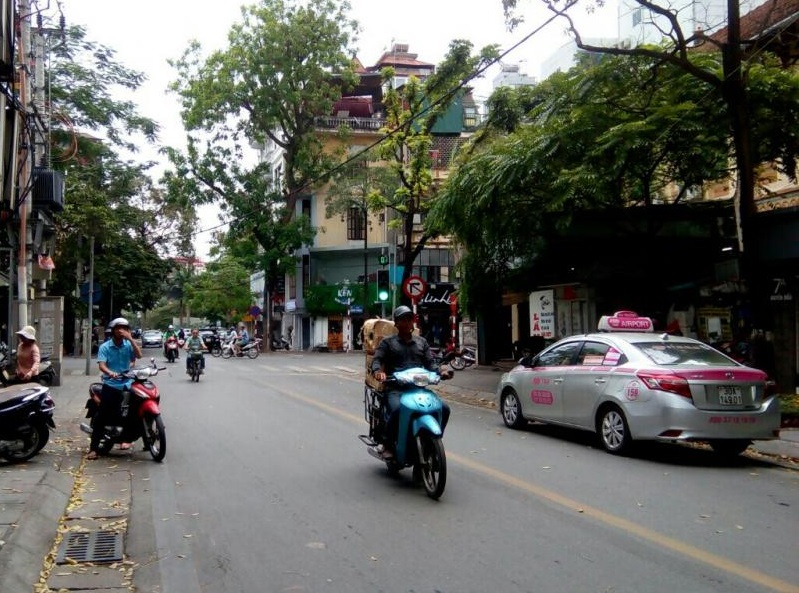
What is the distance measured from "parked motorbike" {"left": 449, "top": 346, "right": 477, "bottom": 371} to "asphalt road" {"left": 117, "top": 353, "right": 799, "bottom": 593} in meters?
15.9

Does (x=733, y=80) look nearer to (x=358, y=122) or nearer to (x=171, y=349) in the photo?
(x=171, y=349)

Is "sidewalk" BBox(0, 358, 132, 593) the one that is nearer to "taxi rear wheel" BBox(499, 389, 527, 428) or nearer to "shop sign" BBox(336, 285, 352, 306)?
"taxi rear wheel" BBox(499, 389, 527, 428)

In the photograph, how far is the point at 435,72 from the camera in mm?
25031

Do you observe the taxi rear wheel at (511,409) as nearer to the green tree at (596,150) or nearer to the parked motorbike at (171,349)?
the green tree at (596,150)

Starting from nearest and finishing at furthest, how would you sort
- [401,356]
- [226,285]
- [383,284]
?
[401,356]
[383,284]
[226,285]

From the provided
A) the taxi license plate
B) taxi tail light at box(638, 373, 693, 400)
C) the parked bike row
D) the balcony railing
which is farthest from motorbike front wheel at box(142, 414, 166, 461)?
the balcony railing

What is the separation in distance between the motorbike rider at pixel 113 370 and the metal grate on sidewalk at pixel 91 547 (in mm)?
3316

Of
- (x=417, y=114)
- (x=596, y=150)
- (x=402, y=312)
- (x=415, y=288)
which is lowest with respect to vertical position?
(x=402, y=312)

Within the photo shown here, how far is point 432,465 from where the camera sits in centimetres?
721

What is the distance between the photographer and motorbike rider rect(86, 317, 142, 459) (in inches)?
370

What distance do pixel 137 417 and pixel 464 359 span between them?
18959mm

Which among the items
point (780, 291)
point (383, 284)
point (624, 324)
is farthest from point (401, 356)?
point (383, 284)

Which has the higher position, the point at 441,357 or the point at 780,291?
the point at 780,291

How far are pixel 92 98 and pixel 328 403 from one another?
55.5 ft
